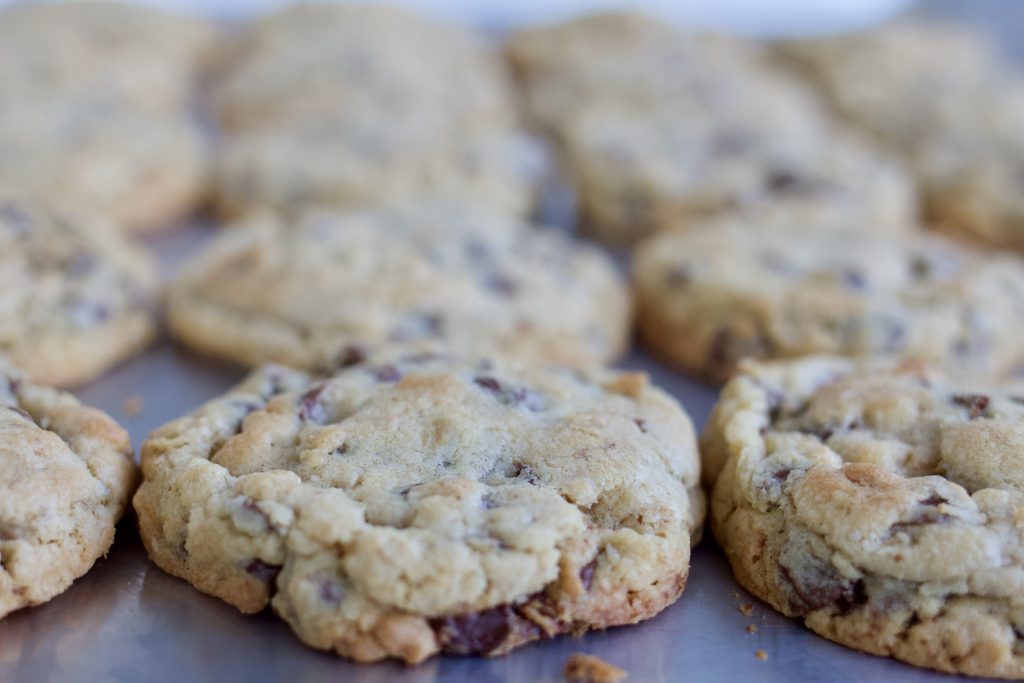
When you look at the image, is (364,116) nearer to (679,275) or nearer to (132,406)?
(679,275)

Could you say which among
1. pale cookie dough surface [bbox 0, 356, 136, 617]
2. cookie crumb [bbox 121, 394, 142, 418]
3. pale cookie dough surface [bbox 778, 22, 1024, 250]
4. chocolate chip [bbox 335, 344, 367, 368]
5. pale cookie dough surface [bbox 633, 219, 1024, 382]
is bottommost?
cookie crumb [bbox 121, 394, 142, 418]

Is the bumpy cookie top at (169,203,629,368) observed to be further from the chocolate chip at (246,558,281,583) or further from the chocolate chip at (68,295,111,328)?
the chocolate chip at (246,558,281,583)

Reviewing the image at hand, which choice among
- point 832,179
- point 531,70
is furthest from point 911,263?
point 531,70

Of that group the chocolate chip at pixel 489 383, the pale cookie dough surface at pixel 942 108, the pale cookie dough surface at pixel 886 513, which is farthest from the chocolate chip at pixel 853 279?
the chocolate chip at pixel 489 383

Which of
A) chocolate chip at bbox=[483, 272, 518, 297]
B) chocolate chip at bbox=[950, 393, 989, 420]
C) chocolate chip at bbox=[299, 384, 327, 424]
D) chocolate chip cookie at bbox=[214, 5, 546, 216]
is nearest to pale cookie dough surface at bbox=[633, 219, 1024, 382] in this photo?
chocolate chip at bbox=[950, 393, 989, 420]

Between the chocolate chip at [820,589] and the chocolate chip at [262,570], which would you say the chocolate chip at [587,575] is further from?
the chocolate chip at [262,570]

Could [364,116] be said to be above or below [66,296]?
above

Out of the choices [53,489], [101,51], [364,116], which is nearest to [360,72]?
[364,116]
